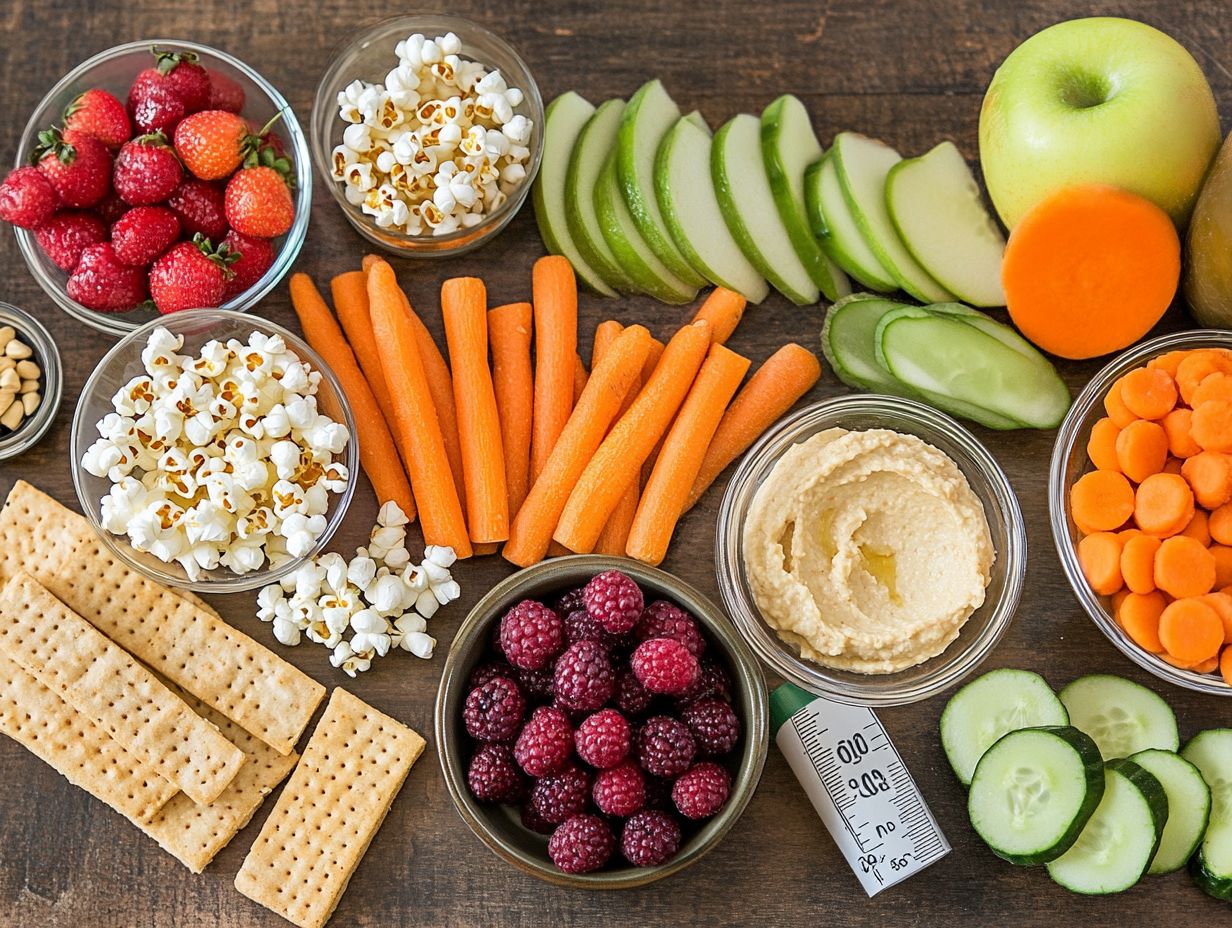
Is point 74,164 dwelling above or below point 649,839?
above

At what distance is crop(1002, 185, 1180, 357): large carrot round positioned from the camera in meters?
1.95

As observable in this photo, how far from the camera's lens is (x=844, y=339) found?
6.85ft

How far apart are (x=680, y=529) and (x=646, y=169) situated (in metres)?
0.69

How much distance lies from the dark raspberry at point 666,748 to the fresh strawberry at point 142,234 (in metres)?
1.20

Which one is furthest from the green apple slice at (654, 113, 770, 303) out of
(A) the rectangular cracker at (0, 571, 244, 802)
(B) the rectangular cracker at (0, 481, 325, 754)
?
(A) the rectangular cracker at (0, 571, 244, 802)

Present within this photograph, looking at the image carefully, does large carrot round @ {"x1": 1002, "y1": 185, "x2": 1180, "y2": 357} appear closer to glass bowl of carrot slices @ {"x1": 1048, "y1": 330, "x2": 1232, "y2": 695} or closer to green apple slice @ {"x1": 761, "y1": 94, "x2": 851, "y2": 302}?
glass bowl of carrot slices @ {"x1": 1048, "y1": 330, "x2": 1232, "y2": 695}

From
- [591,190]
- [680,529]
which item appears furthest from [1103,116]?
[680,529]

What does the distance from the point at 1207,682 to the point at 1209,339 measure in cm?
62

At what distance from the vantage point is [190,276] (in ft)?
6.39

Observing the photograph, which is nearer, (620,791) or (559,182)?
(620,791)

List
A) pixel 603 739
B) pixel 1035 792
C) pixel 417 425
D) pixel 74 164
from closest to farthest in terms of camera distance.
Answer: pixel 603 739, pixel 1035 792, pixel 74 164, pixel 417 425

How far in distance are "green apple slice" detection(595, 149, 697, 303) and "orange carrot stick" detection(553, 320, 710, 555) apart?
0.10 metres

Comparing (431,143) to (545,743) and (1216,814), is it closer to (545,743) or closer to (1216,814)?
(545,743)

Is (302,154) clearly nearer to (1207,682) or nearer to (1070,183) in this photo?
(1070,183)
